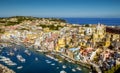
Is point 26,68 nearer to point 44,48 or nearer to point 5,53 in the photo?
point 5,53

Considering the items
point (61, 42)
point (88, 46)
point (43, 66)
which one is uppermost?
point (61, 42)

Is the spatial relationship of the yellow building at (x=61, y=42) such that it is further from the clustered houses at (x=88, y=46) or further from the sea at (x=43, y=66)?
the sea at (x=43, y=66)

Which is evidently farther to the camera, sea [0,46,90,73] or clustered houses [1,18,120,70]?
clustered houses [1,18,120,70]

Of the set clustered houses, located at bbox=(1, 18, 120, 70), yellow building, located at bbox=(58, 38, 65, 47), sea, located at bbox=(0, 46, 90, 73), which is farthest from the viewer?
yellow building, located at bbox=(58, 38, 65, 47)

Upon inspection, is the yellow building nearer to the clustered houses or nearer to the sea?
the clustered houses

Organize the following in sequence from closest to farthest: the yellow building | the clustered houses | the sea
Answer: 1. the sea
2. the clustered houses
3. the yellow building

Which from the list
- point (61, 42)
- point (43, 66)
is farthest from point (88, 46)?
point (43, 66)

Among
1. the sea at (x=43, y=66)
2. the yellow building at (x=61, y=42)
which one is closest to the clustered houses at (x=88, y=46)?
the yellow building at (x=61, y=42)

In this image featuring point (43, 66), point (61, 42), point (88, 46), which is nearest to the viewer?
point (43, 66)

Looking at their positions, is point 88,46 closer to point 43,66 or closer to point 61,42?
point 61,42

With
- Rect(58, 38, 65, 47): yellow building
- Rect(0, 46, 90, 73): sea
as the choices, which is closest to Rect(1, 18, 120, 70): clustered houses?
Rect(58, 38, 65, 47): yellow building

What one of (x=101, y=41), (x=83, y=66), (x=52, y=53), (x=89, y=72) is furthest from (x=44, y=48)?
(x=89, y=72)
